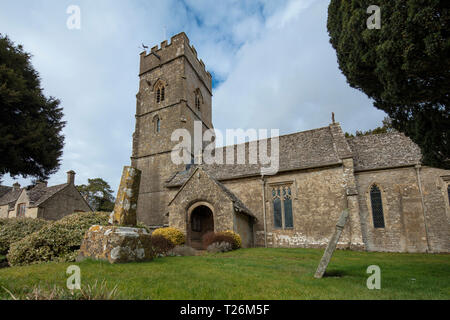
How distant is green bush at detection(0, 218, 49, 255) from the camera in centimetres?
1264

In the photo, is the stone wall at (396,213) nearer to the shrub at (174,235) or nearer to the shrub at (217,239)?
the shrub at (217,239)

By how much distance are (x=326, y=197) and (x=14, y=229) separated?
1824 centimetres

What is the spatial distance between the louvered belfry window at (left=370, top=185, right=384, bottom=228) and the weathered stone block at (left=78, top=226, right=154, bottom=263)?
14.6m

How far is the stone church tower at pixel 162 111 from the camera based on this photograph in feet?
83.3

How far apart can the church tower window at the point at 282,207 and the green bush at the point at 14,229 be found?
14466mm

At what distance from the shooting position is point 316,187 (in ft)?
56.1

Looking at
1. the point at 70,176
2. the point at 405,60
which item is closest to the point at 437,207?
the point at 405,60

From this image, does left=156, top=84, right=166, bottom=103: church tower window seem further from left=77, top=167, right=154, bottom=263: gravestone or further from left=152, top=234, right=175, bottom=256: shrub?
left=77, top=167, right=154, bottom=263: gravestone

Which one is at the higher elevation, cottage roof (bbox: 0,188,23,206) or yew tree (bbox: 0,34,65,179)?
yew tree (bbox: 0,34,65,179)

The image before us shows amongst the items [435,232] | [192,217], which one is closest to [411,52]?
[435,232]

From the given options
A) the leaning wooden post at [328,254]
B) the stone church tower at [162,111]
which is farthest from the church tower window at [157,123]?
the leaning wooden post at [328,254]

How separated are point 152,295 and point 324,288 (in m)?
3.10

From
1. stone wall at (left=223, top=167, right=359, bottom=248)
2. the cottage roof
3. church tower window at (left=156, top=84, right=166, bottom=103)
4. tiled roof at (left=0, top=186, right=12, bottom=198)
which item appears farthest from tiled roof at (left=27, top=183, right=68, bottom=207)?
stone wall at (left=223, top=167, right=359, bottom=248)

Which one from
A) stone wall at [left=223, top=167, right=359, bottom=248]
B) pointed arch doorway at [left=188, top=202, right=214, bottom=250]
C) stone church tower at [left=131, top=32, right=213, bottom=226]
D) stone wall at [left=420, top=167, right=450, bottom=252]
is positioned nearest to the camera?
stone wall at [left=420, top=167, right=450, bottom=252]
